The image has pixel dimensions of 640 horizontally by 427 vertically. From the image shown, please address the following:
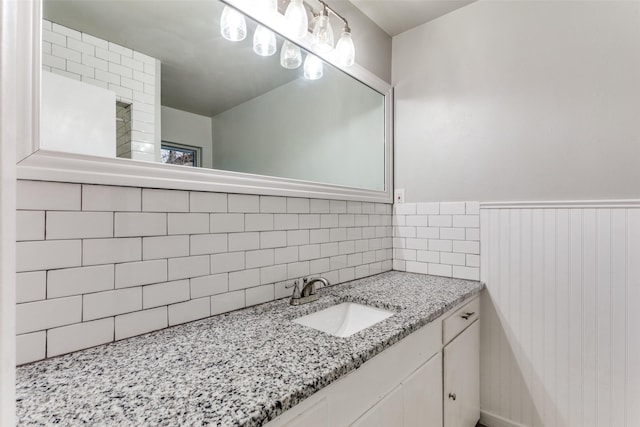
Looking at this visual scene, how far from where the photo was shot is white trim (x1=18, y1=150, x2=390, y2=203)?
76 centimetres

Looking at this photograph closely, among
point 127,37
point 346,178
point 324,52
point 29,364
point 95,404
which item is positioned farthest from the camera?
point 346,178

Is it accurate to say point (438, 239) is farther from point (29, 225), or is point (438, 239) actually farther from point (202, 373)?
point (29, 225)

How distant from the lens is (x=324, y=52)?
5.01ft

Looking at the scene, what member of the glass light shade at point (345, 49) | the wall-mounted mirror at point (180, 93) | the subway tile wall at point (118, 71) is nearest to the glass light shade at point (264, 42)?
the wall-mounted mirror at point (180, 93)

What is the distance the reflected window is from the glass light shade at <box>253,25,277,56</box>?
56 cm

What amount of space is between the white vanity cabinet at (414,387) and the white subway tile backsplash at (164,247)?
616 mm

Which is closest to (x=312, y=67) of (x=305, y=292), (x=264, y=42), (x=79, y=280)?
(x=264, y=42)

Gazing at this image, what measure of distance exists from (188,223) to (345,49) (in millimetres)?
1131

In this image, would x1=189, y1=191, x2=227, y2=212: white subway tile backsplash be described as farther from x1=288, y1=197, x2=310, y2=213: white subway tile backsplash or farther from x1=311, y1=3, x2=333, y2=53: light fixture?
x1=311, y1=3, x2=333, y2=53: light fixture

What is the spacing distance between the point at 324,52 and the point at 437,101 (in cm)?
78

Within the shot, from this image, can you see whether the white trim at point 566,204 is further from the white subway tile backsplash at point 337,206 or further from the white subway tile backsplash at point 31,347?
the white subway tile backsplash at point 31,347

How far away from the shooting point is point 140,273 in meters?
0.92

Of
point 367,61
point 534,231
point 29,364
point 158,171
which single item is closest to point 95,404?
point 29,364

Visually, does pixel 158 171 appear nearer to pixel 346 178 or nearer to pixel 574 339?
pixel 346 178
